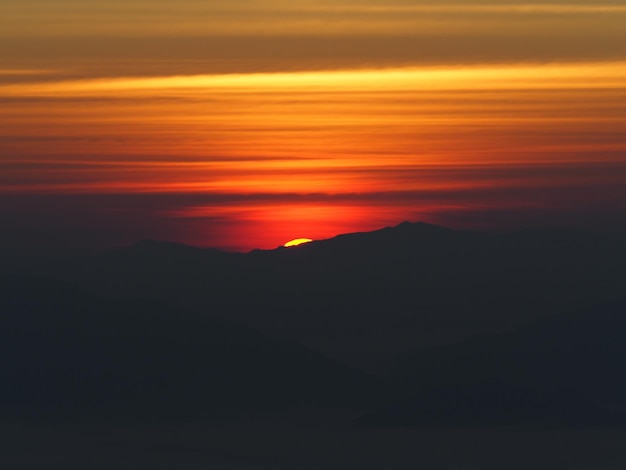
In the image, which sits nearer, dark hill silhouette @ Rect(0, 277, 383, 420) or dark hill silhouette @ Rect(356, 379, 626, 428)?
dark hill silhouette @ Rect(356, 379, 626, 428)

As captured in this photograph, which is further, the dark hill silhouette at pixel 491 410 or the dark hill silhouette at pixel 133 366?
the dark hill silhouette at pixel 133 366

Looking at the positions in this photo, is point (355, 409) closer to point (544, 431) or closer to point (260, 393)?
point (260, 393)

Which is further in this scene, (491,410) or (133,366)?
(133,366)

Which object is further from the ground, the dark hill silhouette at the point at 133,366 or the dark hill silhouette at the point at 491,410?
the dark hill silhouette at the point at 133,366

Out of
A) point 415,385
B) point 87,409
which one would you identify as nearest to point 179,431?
point 87,409

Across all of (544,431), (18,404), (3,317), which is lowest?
(544,431)

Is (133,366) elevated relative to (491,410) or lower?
elevated

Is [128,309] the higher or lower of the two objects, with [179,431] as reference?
higher

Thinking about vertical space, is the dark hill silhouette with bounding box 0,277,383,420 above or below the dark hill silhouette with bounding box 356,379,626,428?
above
